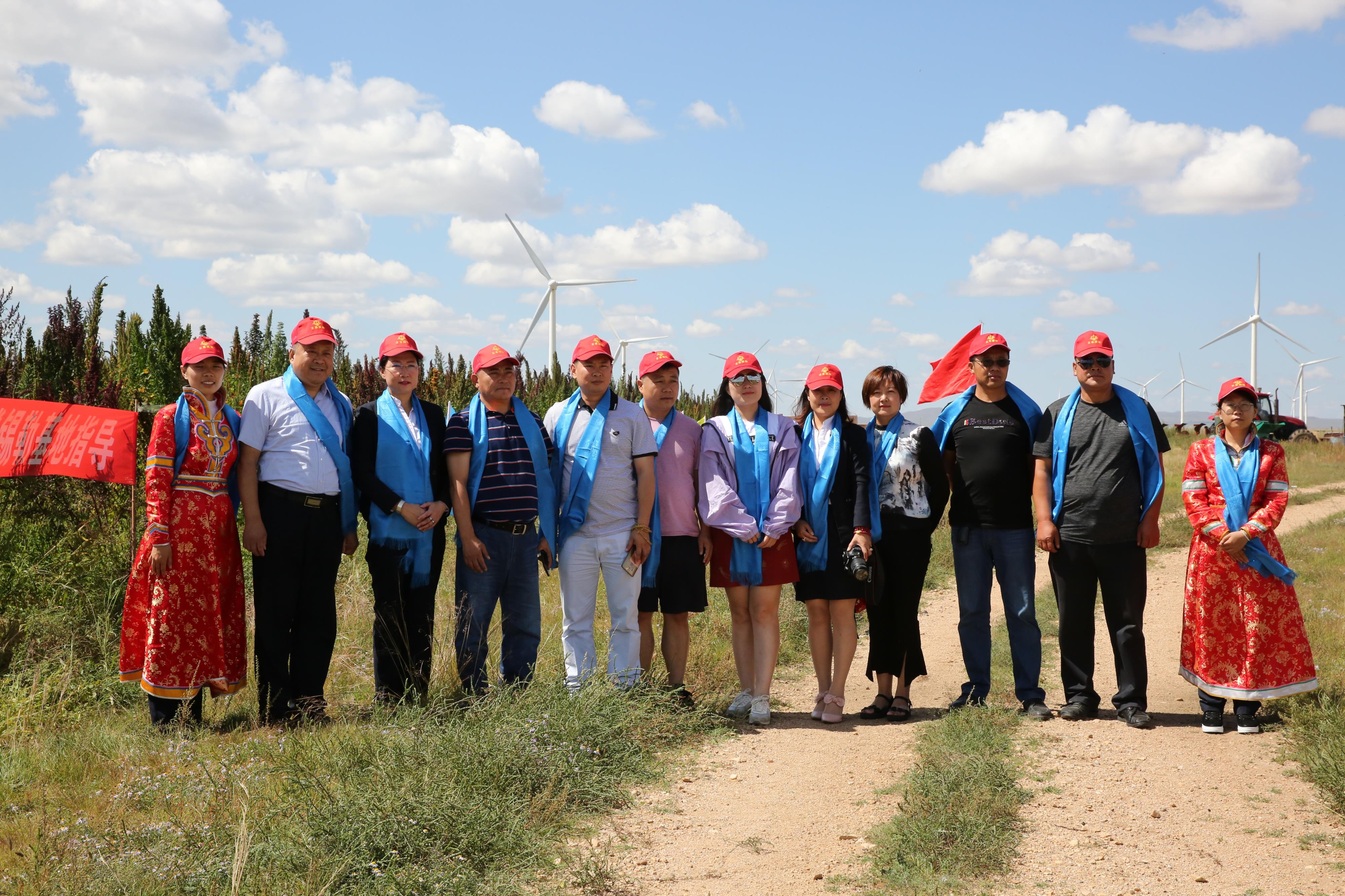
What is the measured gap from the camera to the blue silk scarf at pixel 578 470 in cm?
584

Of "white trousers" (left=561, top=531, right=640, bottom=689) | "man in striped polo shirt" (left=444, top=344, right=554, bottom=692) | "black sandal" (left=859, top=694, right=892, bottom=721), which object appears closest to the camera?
"man in striped polo shirt" (left=444, top=344, right=554, bottom=692)

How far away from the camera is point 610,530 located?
233 inches

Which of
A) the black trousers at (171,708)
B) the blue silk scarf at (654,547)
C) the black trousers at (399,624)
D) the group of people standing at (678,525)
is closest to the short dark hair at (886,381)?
the group of people standing at (678,525)

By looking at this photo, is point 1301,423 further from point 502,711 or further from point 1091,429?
point 502,711

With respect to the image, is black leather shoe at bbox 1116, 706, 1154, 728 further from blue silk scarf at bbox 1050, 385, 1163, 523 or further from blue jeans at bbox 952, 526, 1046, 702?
blue silk scarf at bbox 1050, 385, 1163, 523

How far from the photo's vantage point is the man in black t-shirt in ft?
20.0

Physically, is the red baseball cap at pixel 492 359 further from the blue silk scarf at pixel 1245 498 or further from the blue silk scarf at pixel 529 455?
the blue silk scarf at pixel 1245 498

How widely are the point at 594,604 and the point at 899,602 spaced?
6.07ft

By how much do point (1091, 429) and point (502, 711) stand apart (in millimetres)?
3697

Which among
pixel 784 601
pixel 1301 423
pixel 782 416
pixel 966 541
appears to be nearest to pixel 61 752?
pixel 782 416

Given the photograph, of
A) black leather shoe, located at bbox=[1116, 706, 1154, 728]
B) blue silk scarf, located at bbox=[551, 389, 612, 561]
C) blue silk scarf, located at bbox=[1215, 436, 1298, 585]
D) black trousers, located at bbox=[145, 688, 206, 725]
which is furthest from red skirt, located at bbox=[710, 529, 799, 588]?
black trousers, located at bbox=[145, 688, 206, 725]

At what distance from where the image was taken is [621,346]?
25719mm

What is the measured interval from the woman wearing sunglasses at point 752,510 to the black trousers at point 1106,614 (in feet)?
5.36

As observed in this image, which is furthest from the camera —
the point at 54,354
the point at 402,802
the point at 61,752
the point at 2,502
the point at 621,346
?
the point at 621,346
